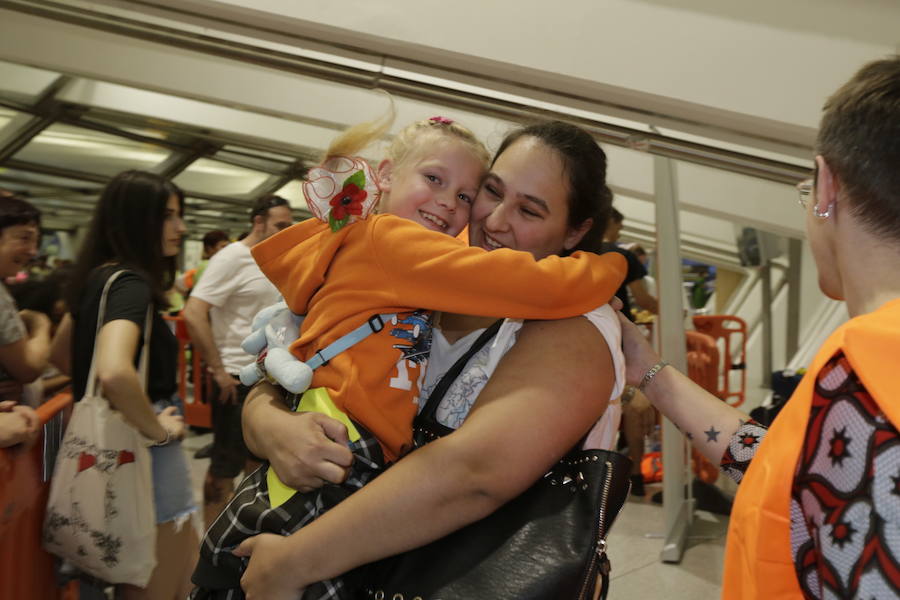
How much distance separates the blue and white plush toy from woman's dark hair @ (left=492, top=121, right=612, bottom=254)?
25.2 inches

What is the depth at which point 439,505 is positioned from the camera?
1271mm

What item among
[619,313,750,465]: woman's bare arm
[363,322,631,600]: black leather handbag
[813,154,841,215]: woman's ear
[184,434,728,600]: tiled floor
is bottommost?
[184,434,728,600]: tiled floor

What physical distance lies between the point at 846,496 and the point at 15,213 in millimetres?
3683

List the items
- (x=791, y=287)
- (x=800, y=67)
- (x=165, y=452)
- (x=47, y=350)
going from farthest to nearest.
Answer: (x=791, y=287) → (x=47, y=350) → (x=165, y=452) → (x=800, y=67)

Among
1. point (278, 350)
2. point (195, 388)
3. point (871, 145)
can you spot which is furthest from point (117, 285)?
point (195, 388)

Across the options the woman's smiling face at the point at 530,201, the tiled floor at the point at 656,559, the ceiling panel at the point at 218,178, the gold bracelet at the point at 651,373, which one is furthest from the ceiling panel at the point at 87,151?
the gold bracelet at the point at 651,373

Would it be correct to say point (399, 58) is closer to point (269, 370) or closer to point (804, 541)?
point (269, 370)

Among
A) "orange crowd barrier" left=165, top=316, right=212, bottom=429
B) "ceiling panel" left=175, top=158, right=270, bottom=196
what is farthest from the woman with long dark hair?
"ceiling panel" left=175, top=158, right=270, bottom=196

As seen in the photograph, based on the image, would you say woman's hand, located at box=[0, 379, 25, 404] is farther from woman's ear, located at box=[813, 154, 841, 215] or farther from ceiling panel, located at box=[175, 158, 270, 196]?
ceiling panel, located at box=[175, 158, 270, 196]

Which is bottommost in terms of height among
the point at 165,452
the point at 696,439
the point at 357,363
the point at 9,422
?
the point at 165,452

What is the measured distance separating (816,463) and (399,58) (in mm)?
2537

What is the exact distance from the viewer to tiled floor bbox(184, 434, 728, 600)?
4203 millimetres

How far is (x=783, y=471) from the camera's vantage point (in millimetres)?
1035

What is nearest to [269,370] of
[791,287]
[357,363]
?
[357,363]
